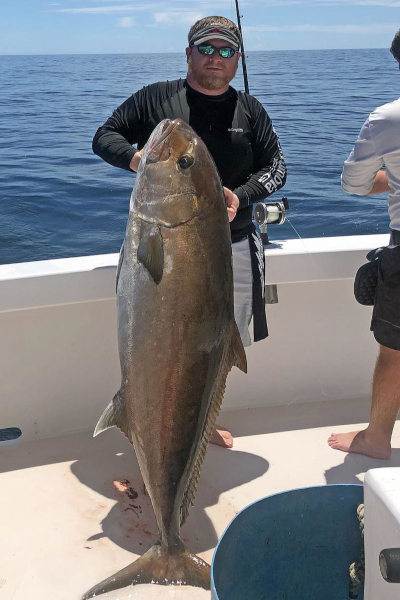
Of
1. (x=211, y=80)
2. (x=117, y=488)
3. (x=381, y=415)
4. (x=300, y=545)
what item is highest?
(x=211, y=80)

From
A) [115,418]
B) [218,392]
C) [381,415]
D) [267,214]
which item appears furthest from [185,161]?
[381,415]

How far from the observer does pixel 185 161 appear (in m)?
2.21

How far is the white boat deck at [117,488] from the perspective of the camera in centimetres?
275

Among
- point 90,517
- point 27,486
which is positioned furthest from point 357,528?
point 27,486

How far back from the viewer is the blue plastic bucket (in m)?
2.07

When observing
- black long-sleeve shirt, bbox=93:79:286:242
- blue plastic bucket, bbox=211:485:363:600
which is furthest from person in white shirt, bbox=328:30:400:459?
blue plastic bucket, bbox=211:485:363:600

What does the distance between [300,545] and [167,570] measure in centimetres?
54

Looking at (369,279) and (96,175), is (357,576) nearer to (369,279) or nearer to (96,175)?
(369,279)

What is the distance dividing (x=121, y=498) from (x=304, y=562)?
1288 mm

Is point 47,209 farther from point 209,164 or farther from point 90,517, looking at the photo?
point 209,164

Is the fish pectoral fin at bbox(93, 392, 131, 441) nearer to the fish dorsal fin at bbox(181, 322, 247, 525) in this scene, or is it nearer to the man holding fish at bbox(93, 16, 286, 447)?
the fish dorsal fin at bbox(181, 322, 247, 525)

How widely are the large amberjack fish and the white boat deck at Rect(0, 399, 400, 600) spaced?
34 centimetres

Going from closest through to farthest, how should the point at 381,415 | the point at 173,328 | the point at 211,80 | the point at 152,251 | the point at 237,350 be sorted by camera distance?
the point at 152,251
the point at 173,328
the point at 237,350
the point at 211,80
the point at 381,415

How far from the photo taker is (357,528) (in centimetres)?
213
